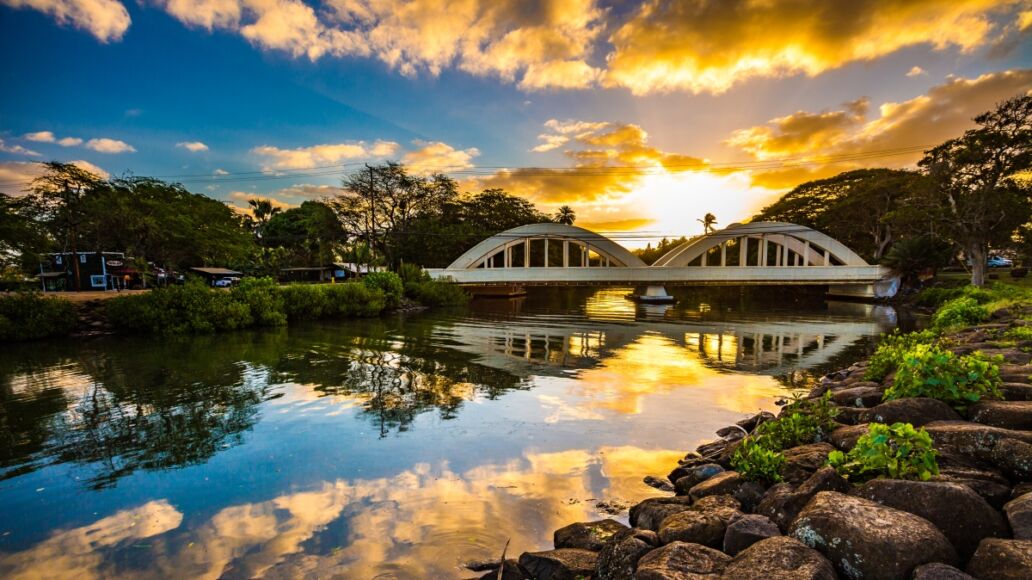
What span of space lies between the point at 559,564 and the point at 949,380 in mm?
5321

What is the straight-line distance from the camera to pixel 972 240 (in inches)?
1112

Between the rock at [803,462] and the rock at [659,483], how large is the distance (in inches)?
62.9

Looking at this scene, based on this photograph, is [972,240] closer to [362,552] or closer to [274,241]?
[362,552]

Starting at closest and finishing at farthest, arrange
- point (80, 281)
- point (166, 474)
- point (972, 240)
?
1. point (166, 474)
2. point (972, 240)
3. point (80, 281)

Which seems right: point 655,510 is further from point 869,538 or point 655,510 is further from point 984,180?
point 984,180

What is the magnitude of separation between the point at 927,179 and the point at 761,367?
25.5 m

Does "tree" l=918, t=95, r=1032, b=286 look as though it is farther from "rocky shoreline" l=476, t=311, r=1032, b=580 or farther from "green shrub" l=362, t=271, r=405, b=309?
"green shrub" l=362, t=271, r=405, b=309

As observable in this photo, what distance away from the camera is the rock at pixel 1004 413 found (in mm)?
4586

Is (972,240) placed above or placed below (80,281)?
above

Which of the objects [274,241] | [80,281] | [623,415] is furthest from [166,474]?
[274,241]

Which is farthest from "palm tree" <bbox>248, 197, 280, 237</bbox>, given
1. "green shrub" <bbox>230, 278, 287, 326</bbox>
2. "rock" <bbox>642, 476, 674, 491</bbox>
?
Result: "rock" <bbox>642, 476, 674, 491</bbox>

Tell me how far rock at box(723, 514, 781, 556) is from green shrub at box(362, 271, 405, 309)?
32103mm

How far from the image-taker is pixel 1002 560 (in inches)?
105

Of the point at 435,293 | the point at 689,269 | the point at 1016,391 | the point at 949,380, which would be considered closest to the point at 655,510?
the point at 949,380
